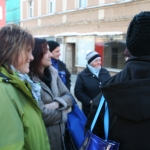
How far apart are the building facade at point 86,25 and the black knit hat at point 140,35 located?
954 cm

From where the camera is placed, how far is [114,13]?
11414 millimetres

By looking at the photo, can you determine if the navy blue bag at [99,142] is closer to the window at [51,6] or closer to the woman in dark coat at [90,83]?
the woman in dark coat at [90,83]

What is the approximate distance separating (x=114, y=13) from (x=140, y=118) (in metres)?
10.9

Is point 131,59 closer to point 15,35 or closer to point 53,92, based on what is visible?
point 15,35

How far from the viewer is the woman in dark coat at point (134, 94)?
1135 mm

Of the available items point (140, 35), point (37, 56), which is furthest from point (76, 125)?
point (140, 35)

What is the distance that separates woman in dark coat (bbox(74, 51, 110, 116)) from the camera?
11.7ft

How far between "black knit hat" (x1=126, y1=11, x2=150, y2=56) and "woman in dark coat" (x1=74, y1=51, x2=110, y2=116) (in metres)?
2.31

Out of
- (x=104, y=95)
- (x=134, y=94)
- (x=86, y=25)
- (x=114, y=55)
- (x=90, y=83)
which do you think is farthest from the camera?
(x=86, y=25)

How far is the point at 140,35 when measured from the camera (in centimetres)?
117

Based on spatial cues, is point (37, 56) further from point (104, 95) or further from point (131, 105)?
point (131, 105)

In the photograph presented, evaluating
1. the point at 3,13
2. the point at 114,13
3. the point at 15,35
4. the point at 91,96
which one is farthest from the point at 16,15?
the point at 15,35

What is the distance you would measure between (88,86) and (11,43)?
222cm

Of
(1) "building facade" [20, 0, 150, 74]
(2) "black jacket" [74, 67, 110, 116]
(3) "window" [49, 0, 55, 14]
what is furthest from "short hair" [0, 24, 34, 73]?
(3) "window" [49, 0, 55, 14]
